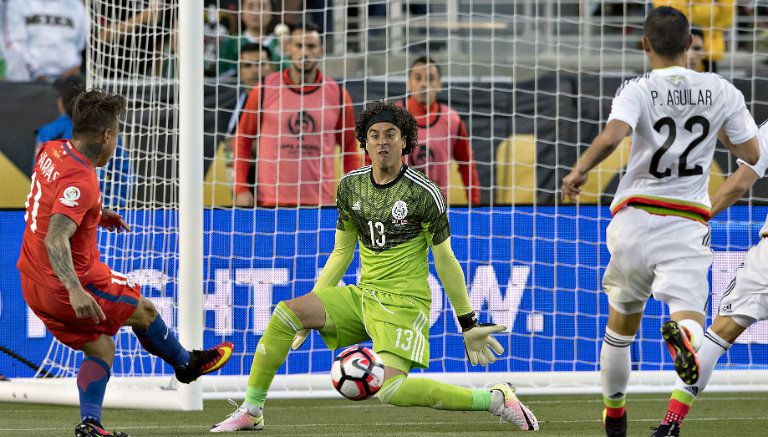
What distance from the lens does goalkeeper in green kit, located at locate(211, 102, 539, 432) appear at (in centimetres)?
623

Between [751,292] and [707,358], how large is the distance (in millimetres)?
476

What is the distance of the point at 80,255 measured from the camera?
5598mm

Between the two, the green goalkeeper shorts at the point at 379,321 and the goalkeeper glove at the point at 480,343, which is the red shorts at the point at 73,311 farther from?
the goalkeeper glove at the point at 480,343

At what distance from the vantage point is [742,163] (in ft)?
19.3

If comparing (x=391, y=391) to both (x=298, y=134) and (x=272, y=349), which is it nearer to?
(x=272, y=349)

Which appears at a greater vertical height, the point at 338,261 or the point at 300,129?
the point at 300,129

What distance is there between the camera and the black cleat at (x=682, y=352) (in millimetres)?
4887

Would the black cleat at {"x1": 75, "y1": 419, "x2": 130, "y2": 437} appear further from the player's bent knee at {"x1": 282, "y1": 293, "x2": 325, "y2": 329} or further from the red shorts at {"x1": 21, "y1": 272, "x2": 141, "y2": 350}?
the player's bent knee at {"x1": 282, "y1": 293, "x2": 325, "y2": 329}

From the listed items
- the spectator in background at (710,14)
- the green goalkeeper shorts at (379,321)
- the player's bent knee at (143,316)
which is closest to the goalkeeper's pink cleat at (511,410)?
the green goalkeeper shorts at (379,321)

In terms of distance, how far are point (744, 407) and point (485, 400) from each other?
2553mm

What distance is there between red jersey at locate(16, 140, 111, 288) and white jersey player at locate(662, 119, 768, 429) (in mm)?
2796

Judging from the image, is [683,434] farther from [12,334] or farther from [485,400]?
[12,334]

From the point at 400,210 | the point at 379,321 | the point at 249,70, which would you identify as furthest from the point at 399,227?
the point at 249,70

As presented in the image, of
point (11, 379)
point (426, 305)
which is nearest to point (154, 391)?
point (11, 379)
